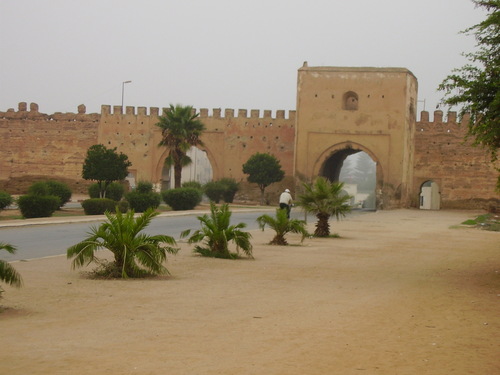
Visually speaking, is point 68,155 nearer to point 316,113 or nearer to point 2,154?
point 2,154

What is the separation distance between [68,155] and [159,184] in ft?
19.7

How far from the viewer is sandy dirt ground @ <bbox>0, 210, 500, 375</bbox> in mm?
5961

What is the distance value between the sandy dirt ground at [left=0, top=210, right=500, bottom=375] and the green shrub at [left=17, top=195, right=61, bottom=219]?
13851mm

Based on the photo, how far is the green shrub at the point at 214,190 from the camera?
43.4m

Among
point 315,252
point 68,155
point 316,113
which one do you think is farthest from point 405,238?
point 68,155

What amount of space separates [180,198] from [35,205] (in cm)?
974

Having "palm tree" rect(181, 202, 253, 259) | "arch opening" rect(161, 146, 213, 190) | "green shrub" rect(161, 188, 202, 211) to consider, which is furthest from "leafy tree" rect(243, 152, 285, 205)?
"palm tree" rect(181, 202, 253, 259)

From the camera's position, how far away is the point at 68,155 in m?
49.8

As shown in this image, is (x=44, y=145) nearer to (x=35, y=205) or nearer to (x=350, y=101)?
(x=350, y=101)

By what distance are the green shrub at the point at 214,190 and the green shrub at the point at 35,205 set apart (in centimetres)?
1648

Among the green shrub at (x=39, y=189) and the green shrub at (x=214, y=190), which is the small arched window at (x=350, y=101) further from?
the green shrub at (x=39, y=189)

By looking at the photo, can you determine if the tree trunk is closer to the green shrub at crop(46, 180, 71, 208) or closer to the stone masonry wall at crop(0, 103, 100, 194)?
the green shrub at crop(46, 180, 71, 208)

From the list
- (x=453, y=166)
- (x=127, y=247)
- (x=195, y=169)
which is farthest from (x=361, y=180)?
(x=127, y=247)

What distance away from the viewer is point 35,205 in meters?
26.7
